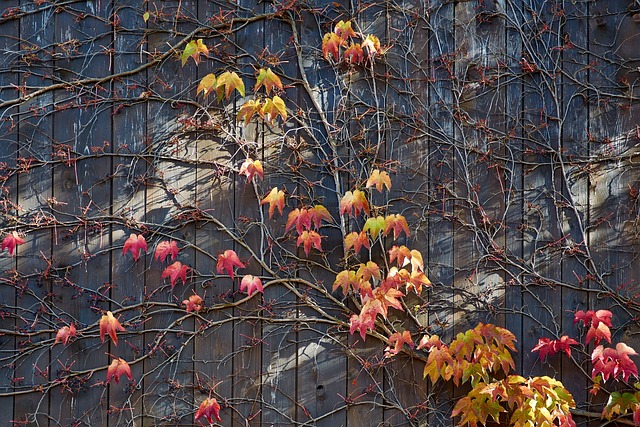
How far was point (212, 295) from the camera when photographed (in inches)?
109

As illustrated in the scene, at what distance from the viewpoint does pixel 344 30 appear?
2.73 meters

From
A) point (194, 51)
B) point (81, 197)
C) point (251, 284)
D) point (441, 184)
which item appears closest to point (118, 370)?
point (251, 284)

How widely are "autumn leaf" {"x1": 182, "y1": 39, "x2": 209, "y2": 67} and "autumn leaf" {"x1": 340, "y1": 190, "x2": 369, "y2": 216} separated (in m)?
0.77

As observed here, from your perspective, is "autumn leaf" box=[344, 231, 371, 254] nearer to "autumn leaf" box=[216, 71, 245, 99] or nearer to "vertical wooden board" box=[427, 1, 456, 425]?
A: "vertical wooden board" box=[427, 1, 456, 425]

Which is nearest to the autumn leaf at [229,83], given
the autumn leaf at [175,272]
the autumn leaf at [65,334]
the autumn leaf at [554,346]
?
the autumn leaf at [175,272]

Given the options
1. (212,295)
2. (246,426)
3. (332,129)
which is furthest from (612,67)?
(246,426)

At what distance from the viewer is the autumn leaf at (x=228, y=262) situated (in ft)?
8.72

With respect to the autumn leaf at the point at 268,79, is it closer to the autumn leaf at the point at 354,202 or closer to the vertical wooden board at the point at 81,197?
the autumn leaf at the point at 354,202

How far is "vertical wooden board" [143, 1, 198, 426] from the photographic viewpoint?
2.75m

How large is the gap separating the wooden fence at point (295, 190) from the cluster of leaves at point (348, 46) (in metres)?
0.05

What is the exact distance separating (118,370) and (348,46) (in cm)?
152

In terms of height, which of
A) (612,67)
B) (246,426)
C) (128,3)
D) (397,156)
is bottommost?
(246,426)

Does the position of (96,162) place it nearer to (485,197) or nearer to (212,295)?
(212,295)

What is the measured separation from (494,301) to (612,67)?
1015 mm
